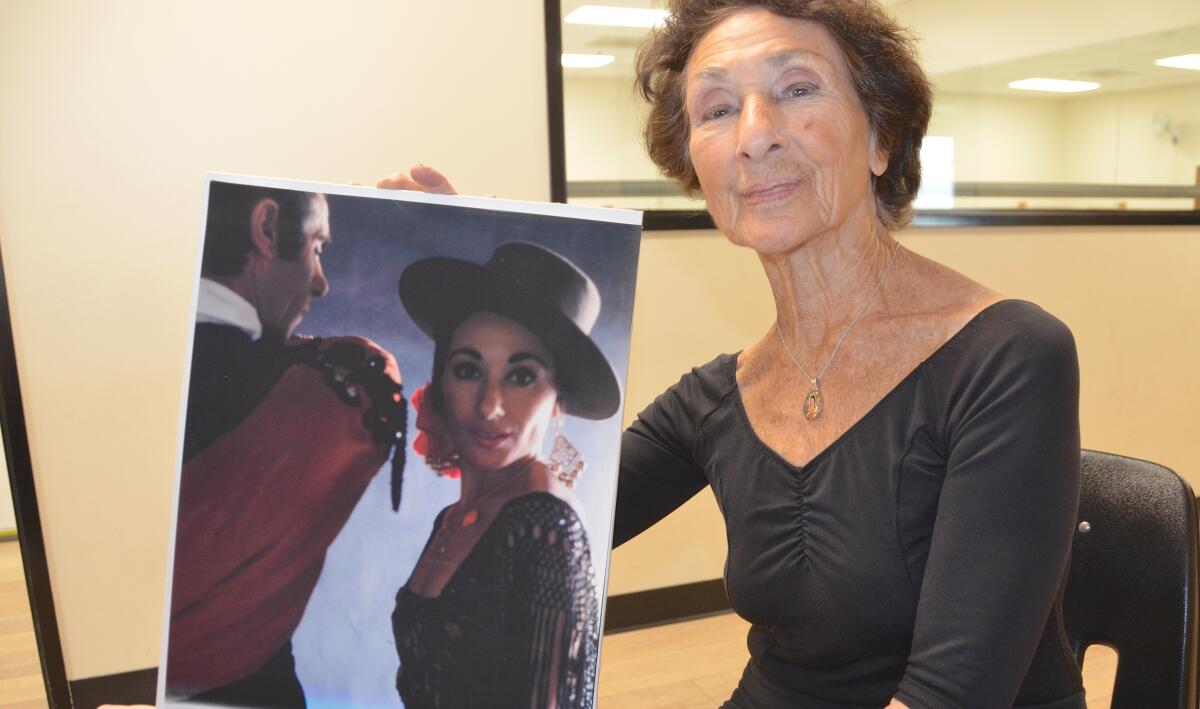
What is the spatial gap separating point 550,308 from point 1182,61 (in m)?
3.72

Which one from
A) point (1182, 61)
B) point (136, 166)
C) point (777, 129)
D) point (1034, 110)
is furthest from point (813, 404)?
point (1182, 61)

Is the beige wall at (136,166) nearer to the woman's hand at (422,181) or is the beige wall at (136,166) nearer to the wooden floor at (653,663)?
the wooden floor at (653,663)

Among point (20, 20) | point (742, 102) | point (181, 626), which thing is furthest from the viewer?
point (20, 20)

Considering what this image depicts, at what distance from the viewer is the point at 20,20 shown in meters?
2.11

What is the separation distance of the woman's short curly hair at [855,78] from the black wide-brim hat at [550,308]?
452 mm

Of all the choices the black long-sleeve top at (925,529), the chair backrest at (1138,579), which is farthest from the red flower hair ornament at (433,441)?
the chair backrest at (1138,579)

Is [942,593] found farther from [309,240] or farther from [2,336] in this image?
[2,336]

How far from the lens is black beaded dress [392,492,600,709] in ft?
2.43

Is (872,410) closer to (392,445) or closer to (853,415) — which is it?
(853,415)

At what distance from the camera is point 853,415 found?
3.31 ft

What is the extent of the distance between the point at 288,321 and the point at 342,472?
5.6 inches

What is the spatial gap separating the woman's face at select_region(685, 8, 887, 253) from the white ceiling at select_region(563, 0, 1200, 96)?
2.27 meters

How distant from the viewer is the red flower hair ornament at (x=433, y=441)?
80 centimetres

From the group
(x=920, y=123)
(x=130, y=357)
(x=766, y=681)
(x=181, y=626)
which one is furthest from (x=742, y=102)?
(x=130, y=357)
